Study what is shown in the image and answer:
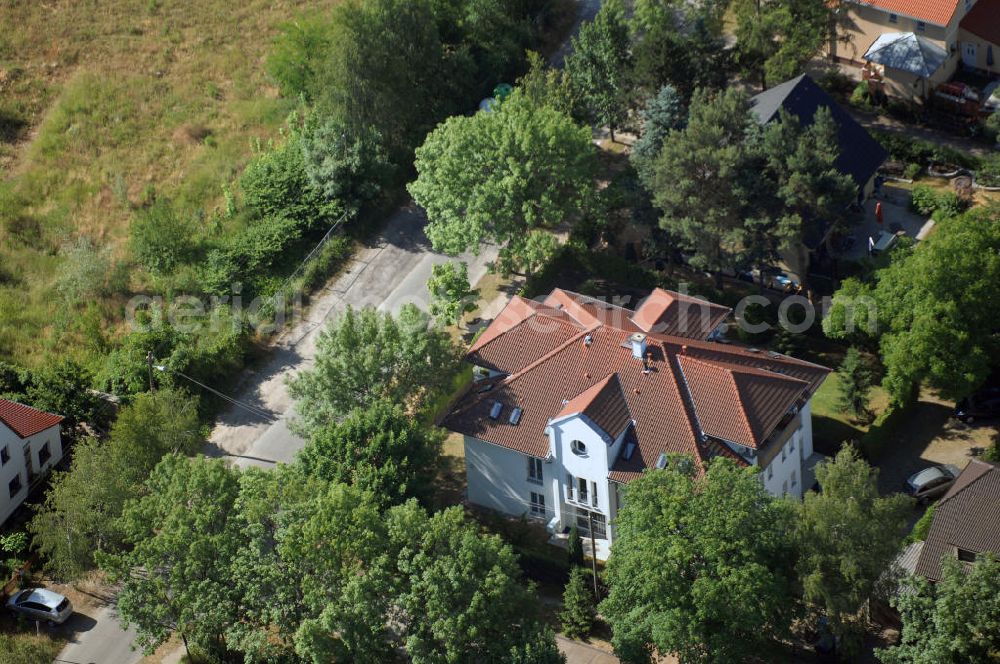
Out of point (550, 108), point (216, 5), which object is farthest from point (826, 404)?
point (216, 5)

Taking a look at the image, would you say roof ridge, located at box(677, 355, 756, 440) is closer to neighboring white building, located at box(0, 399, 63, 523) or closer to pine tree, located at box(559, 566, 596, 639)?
pine tree, located at box(559, 566, 596, 639)

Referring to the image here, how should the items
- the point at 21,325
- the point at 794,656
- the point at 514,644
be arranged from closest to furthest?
the point at 514,644
the point at 794,656
the point at 21,325

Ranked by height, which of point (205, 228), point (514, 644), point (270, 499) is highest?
point (205, 228)

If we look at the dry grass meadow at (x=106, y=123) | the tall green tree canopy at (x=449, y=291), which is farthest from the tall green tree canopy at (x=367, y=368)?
the dry grass meadow at (x=106, y=123)

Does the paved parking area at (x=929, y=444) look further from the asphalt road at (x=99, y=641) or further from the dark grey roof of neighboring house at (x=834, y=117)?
the asphalt road at (x=99, y=641)

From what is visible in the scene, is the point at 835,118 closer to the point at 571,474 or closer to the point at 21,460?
the point at 571,474

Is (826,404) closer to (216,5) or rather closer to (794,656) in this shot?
(794,656)

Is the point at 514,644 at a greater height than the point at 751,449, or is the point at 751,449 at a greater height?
the point at 751,449
